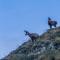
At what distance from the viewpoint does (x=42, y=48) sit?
194ft

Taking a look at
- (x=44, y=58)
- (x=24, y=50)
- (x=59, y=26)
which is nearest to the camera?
(x=44, y=58)

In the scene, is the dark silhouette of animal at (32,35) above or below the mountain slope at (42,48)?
above

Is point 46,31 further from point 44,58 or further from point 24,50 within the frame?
point 44,58

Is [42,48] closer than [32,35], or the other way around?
[42,48]

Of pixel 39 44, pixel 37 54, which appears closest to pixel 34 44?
pixel 39 44

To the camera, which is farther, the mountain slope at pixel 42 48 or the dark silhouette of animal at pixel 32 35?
the dark silhouette of animal at pixel 32 35

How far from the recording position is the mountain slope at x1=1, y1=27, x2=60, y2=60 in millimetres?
54609

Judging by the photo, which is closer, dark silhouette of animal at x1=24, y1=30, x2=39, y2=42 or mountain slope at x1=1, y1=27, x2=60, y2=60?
mountain slope at x1=1, y1=27, x2=60, y2=60

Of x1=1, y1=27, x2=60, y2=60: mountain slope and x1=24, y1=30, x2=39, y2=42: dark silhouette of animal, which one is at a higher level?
x1=24, y1=30, x2=39, y2=42: dark silhouette of animal

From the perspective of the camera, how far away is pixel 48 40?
203 ft

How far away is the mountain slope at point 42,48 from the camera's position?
2150 inches

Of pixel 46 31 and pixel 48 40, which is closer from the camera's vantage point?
pixel 48 40

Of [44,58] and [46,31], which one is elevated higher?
[46,31]

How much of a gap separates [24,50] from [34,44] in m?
2.22
